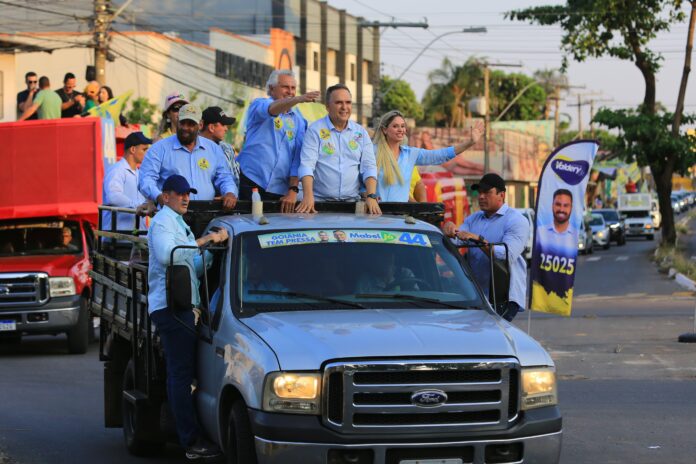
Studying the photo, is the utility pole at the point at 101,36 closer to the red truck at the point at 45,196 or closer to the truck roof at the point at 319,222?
the red truck at the point at 45,196

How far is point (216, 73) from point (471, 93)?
3319 cm

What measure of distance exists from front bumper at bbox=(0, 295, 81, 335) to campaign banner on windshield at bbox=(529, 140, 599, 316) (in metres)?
6.01

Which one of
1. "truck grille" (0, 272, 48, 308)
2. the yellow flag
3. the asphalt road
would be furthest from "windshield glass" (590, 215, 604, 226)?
"truck grille" (0, 272, 48, 308)

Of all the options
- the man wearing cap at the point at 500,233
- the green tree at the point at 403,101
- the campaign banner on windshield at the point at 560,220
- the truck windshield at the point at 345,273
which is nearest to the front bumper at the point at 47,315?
the campaign banner on windshield at the point at 560,220

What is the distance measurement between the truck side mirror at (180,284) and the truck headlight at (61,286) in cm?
1007

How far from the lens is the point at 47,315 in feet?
58.5

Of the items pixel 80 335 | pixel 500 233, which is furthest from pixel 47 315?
pixel 500 233

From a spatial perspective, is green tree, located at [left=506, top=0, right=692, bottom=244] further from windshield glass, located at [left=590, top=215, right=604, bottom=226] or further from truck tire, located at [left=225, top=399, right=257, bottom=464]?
truck tire, located at [left=225, top=399, right=257, bottom=464]

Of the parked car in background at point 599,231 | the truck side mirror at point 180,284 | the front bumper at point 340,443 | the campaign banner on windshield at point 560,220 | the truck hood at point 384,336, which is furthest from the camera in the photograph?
the parked car in background at point 599,231

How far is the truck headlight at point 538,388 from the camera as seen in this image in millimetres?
7465

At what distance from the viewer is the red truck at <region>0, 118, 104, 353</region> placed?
1775cm

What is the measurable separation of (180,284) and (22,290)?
401 inches

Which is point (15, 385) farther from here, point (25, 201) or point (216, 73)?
point (216, 73)

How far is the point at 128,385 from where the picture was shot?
34.0 feet
